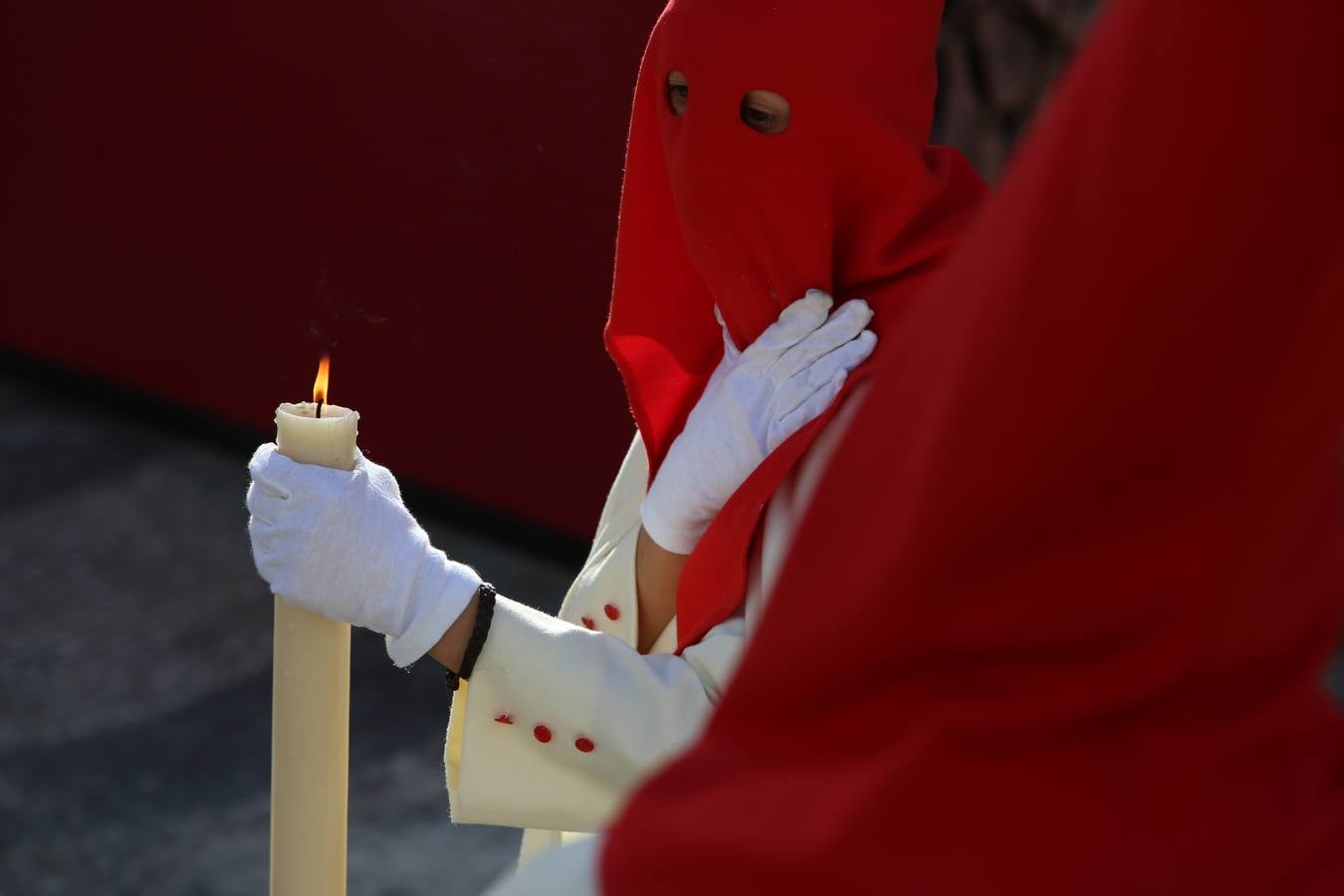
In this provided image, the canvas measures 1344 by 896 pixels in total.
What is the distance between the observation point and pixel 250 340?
224 inches

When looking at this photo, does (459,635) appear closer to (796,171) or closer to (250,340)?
(796,171)

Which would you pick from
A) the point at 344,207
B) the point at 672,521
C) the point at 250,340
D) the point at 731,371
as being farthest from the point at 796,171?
the point at 250,340

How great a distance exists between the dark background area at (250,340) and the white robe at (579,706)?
47.7 inches

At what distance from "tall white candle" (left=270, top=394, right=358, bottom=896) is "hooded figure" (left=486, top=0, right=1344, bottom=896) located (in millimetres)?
700

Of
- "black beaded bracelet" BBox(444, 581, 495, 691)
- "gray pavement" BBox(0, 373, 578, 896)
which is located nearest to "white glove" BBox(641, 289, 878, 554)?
"black beaded bracelet" BBox(444, 581, 495, 691)

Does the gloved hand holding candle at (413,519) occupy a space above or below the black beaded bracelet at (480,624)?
above

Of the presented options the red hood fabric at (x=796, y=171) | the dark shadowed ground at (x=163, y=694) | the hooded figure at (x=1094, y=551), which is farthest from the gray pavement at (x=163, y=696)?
the hooded figure at (x=1094, y=551)

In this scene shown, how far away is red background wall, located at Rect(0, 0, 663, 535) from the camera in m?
4.47

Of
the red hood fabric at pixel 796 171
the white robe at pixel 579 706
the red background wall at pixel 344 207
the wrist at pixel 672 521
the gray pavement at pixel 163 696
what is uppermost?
the red hood fabric at pixel 796 171

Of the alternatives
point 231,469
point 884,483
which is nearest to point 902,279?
point 884,483

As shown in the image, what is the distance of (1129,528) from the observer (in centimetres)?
73

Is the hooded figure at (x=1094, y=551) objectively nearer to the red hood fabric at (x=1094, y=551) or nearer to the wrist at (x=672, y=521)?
the red hood fabric at (x=1094, y=551)

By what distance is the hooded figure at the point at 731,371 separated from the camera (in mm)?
1660

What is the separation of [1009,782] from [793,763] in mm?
96
